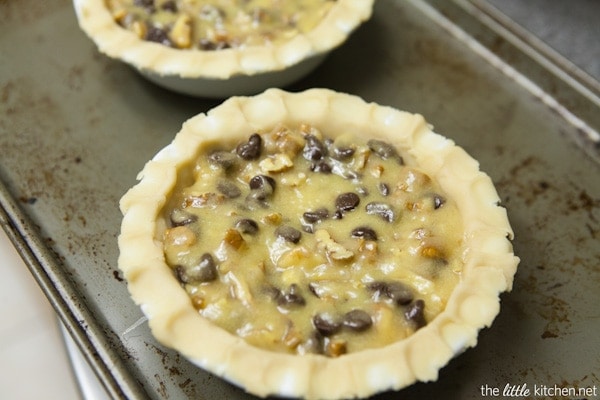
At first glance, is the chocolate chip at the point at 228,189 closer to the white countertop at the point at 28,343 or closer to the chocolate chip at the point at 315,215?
the chocolate chip at the point at 315,215

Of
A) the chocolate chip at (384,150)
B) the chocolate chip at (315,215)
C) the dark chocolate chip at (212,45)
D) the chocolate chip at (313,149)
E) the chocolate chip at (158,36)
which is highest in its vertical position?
the chocolate chip at (158,36)

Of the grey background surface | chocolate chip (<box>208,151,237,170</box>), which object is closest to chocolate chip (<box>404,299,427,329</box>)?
chocolate chip (<box>208,151,237,170</box>)

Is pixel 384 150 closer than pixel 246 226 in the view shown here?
No

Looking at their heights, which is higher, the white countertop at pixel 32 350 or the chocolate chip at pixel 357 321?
the chocolate chip at pixel 357 321

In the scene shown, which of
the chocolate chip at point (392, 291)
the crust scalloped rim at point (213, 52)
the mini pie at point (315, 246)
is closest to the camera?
the mini pie at point (315, 246)

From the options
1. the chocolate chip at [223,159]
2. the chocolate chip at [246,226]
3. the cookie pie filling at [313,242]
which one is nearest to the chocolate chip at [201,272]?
the cookie pie filling at [313,242]

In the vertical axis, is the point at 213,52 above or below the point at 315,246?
above

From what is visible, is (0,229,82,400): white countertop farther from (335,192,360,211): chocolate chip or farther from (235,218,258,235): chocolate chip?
(335,192,360,211): chocolate chip

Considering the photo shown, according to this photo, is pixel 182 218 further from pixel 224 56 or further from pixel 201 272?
pixel 224 56

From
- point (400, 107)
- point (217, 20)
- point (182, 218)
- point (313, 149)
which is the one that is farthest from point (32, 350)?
point (400, 107)
